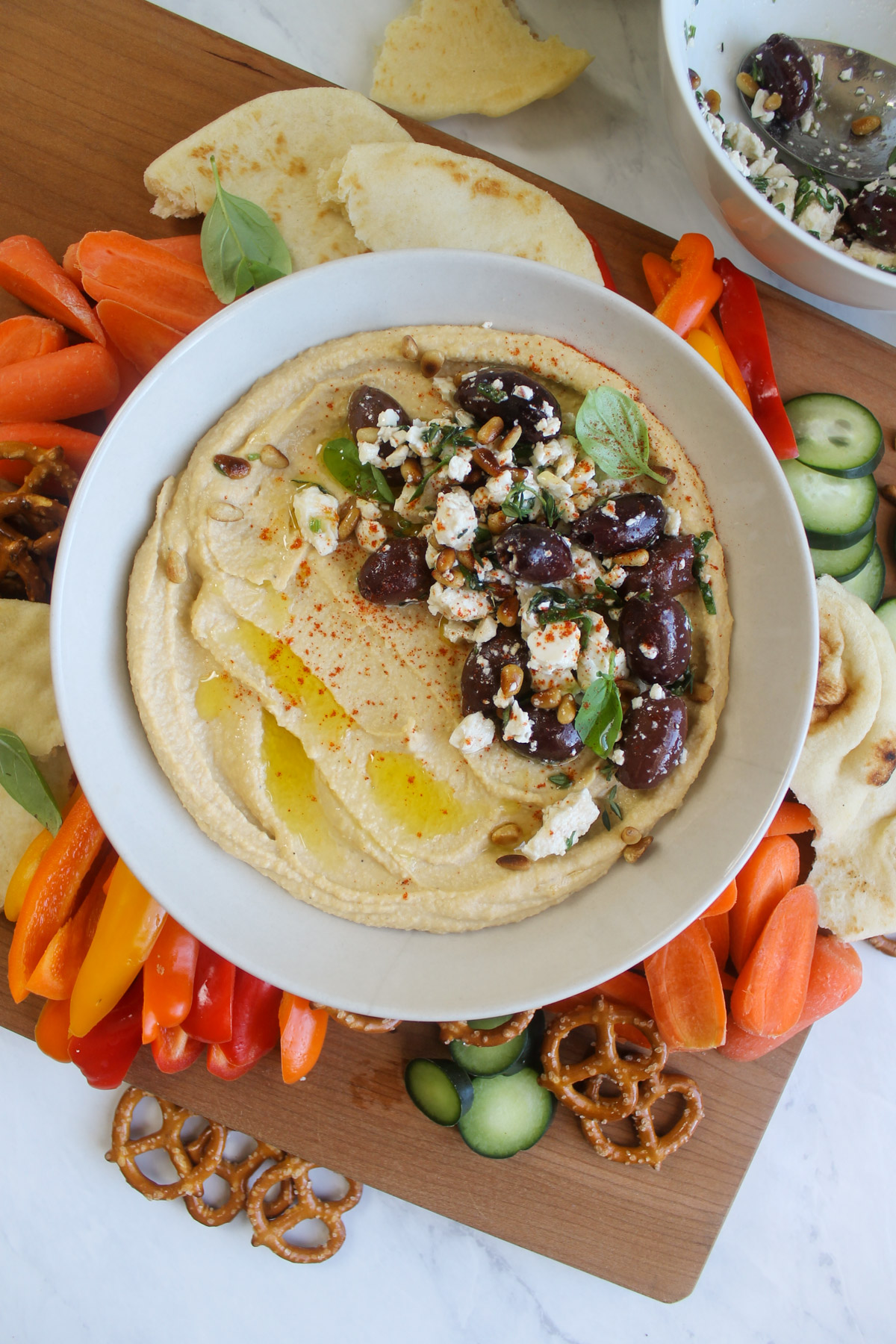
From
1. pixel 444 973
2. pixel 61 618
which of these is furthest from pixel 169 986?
pixel 61 618

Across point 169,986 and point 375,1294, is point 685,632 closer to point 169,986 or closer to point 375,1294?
point 169,986

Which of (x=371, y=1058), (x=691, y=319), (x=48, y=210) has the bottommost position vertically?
(x=371, y=1058)

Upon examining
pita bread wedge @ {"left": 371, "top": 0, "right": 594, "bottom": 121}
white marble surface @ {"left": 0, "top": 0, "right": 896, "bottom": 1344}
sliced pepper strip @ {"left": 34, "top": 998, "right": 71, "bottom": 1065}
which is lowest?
white marble surface @ {"left": 0, "top": 0, "right": 896, "bottom": 1344}

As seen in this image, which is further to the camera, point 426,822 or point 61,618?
point 426,822

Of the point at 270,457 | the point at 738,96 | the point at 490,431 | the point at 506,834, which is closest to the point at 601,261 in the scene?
the point at 738,96

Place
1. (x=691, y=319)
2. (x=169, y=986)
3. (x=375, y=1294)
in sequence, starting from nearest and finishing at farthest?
1. (x=169, y=986)
2. (x=691, y=319)
3. (x=375, y=1294)

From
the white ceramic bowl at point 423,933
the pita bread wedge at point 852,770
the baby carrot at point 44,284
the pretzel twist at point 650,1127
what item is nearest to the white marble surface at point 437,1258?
the pita bread wedge at point 852,770

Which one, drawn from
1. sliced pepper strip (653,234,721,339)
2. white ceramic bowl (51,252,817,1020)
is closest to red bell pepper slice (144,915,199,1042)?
white ceramic bowl (51,252,817,1020)

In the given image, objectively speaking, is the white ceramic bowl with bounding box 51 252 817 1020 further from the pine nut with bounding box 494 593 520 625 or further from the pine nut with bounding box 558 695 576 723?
the pine nut with bounding box 494 593 520 625
